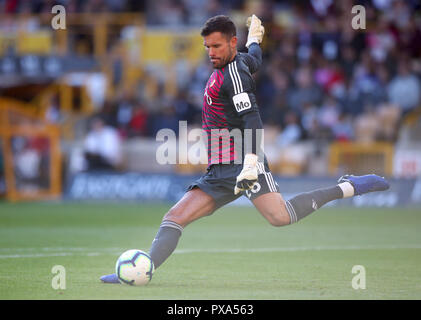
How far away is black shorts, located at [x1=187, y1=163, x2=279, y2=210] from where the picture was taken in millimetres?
7492

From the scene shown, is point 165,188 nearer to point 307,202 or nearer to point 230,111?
point 307,202

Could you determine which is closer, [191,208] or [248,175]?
[248,175]

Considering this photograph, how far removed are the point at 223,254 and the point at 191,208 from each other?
102 inches

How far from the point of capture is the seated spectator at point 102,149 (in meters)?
19.2

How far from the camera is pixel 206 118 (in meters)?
7.70

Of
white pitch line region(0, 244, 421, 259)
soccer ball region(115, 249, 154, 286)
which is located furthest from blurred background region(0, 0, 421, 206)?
soccer ball region(115, 249, 154, 286)

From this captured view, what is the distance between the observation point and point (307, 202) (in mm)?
7719

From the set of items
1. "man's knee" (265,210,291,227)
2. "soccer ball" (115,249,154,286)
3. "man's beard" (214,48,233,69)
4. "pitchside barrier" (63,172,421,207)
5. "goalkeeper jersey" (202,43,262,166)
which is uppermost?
"pitchside barrier" (63,172,421,207)

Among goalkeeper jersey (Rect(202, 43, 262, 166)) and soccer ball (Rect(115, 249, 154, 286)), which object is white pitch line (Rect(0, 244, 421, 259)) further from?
goalkeeper jersey (Rect(202, 43, 262, 166))

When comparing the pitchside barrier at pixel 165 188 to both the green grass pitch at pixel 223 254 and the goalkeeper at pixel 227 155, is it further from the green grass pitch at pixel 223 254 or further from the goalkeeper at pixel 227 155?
the goalkeeper at pixel 227 155

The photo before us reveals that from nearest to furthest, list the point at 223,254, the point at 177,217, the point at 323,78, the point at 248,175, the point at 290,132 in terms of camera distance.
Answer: the point at 248,175 → the point at 177,217 → the point at 223,254 → the point at 290,132 → the point at 323,78

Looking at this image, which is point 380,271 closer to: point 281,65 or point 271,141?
point 271,141

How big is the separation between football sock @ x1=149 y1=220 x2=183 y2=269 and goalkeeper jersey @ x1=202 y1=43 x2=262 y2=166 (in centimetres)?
75

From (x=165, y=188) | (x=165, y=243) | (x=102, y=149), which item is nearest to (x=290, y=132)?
(x=165, y=188)
